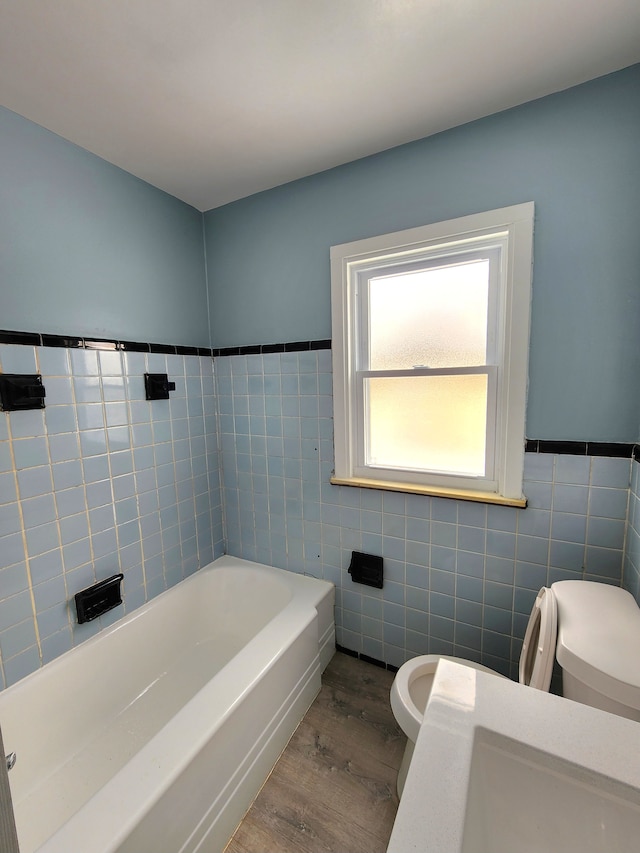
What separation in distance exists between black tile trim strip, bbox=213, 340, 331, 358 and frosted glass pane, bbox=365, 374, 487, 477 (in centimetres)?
31

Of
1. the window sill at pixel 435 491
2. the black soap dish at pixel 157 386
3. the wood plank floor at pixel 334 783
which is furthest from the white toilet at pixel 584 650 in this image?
the black soap dish at pixel 157 386

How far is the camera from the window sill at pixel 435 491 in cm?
142

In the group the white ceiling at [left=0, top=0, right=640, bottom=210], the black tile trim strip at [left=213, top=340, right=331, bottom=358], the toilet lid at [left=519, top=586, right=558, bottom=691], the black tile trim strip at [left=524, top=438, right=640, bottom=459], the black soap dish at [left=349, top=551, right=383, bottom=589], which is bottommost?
the black soap dish at [left=349, top=551, right=383, bottom=589]

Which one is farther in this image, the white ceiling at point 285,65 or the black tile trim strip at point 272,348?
the black tile trim strip at point 272,348

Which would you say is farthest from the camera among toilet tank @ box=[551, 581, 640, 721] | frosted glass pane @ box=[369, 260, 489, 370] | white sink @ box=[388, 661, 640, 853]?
frosted glass pane @ box=[369, 260, 489, 370]

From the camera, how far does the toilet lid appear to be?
0.97 metres

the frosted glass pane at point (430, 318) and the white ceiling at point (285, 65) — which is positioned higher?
the white ceiling at point (285, 65)

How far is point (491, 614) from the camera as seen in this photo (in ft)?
4.96

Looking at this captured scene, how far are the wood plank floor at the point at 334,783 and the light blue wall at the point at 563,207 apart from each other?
1389 millimetres

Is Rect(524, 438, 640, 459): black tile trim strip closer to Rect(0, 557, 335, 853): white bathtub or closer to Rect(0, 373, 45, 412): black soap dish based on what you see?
Rect(0, 557, 335, 853): white bathtub

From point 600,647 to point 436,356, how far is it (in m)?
1.13

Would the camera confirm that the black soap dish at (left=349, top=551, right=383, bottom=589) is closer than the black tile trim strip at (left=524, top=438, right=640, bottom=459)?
No

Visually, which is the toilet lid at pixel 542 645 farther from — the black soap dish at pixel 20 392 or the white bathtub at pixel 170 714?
the black soap dish at pixel 20 392

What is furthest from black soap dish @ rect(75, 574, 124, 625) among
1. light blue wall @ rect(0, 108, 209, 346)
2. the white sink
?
the white sink
